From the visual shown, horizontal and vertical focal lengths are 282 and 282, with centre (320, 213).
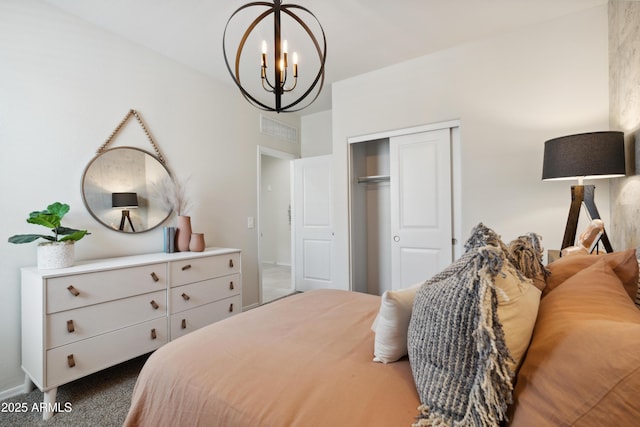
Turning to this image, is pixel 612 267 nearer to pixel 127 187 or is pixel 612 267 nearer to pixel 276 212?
pixel 127 187

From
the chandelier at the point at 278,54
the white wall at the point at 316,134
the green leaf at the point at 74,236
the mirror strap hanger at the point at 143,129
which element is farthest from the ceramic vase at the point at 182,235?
the white wall at the point at 316,134

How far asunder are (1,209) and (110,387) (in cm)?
142

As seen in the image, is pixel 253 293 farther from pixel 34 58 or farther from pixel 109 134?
pixel 34 58

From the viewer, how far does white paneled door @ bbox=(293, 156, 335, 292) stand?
3.99m

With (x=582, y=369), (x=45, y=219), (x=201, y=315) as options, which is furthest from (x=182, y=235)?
(x=582, y=369)

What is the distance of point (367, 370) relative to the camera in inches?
37.4

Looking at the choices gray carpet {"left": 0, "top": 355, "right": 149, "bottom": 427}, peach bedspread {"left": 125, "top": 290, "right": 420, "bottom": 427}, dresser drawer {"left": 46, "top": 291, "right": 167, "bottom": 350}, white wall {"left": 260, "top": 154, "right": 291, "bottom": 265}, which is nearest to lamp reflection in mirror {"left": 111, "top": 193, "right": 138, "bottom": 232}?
dresser drawer {"left": 46, "top": 291, "right": 167, "bottom": 350}

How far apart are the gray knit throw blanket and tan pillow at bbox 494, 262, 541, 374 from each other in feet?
0.13

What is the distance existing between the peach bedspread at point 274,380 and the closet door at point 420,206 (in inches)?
72.4

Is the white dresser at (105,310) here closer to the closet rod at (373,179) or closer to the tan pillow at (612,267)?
the closet rod at (373,179)

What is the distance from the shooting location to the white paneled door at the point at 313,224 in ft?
13.1

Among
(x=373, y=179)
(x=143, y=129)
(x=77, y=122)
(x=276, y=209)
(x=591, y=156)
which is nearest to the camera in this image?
(x=591, y=156)

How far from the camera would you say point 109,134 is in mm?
2412

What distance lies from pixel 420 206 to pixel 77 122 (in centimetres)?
316
